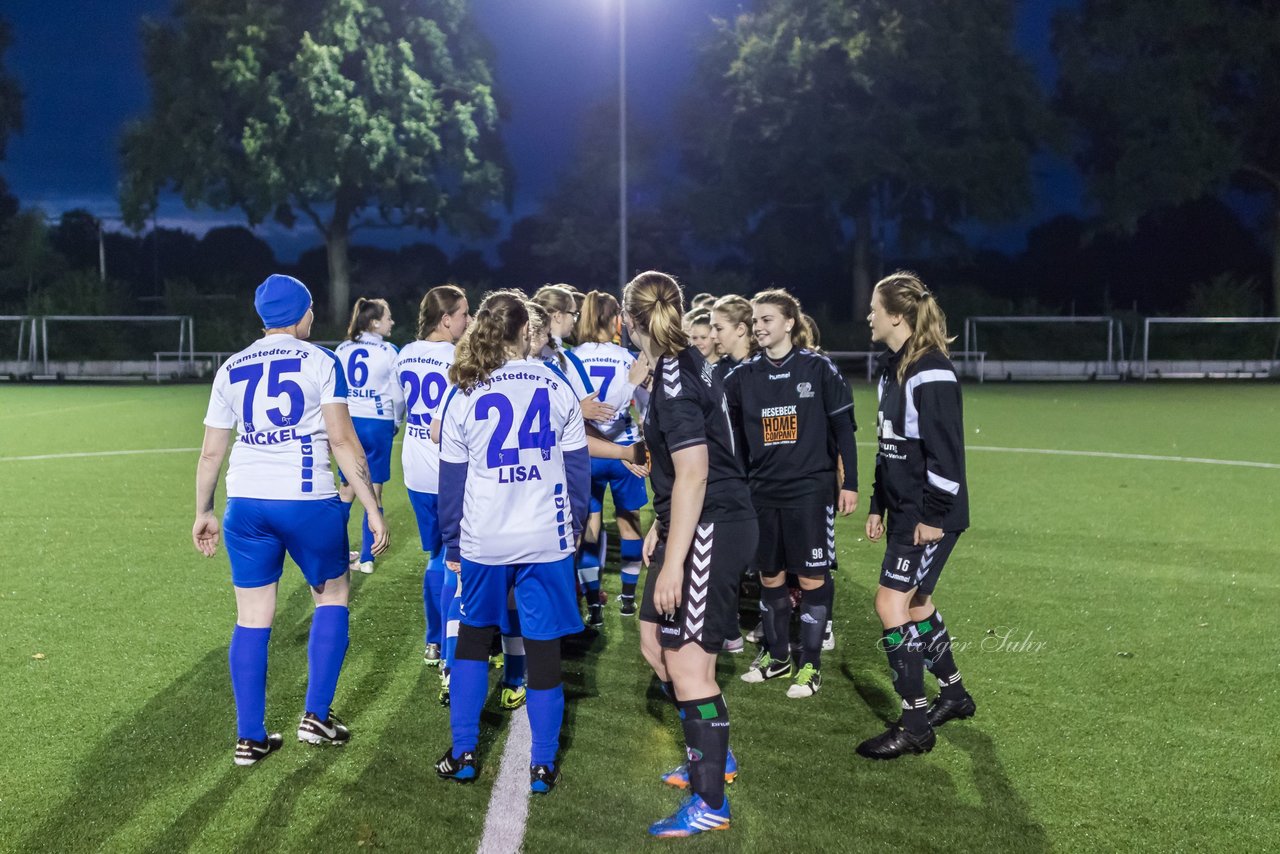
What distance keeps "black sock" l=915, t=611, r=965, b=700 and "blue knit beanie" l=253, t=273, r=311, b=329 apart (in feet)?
10.1

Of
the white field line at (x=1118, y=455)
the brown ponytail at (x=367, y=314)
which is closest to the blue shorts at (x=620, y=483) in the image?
the brown ponytail at (x=367, y=314)

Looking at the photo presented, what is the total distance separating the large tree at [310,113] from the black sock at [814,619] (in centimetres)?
3332

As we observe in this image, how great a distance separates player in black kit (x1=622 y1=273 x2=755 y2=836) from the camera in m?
3.58

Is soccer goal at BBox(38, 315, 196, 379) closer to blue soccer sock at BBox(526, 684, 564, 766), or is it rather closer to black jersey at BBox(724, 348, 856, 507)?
black jersey at BBox(724, 348, 856, 507)

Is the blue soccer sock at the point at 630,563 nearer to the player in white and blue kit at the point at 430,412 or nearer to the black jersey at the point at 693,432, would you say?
the player in white and blue kit at the point at 430,412

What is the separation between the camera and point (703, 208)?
38656 millimetres

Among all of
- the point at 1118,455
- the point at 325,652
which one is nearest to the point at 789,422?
the point at 325,652

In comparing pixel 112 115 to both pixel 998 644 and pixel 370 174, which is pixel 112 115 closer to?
pixel 370 174

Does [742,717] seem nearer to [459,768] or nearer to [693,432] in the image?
[459,768]

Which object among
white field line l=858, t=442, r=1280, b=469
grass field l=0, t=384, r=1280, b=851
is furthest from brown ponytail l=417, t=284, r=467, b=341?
white field line l=858, t=442, r=1280, b=469

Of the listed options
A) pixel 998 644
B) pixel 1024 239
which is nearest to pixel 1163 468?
pixel 998 644

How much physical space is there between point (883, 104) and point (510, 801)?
34790 mm

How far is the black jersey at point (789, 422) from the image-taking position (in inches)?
210

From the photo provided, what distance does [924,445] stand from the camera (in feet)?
14.4
